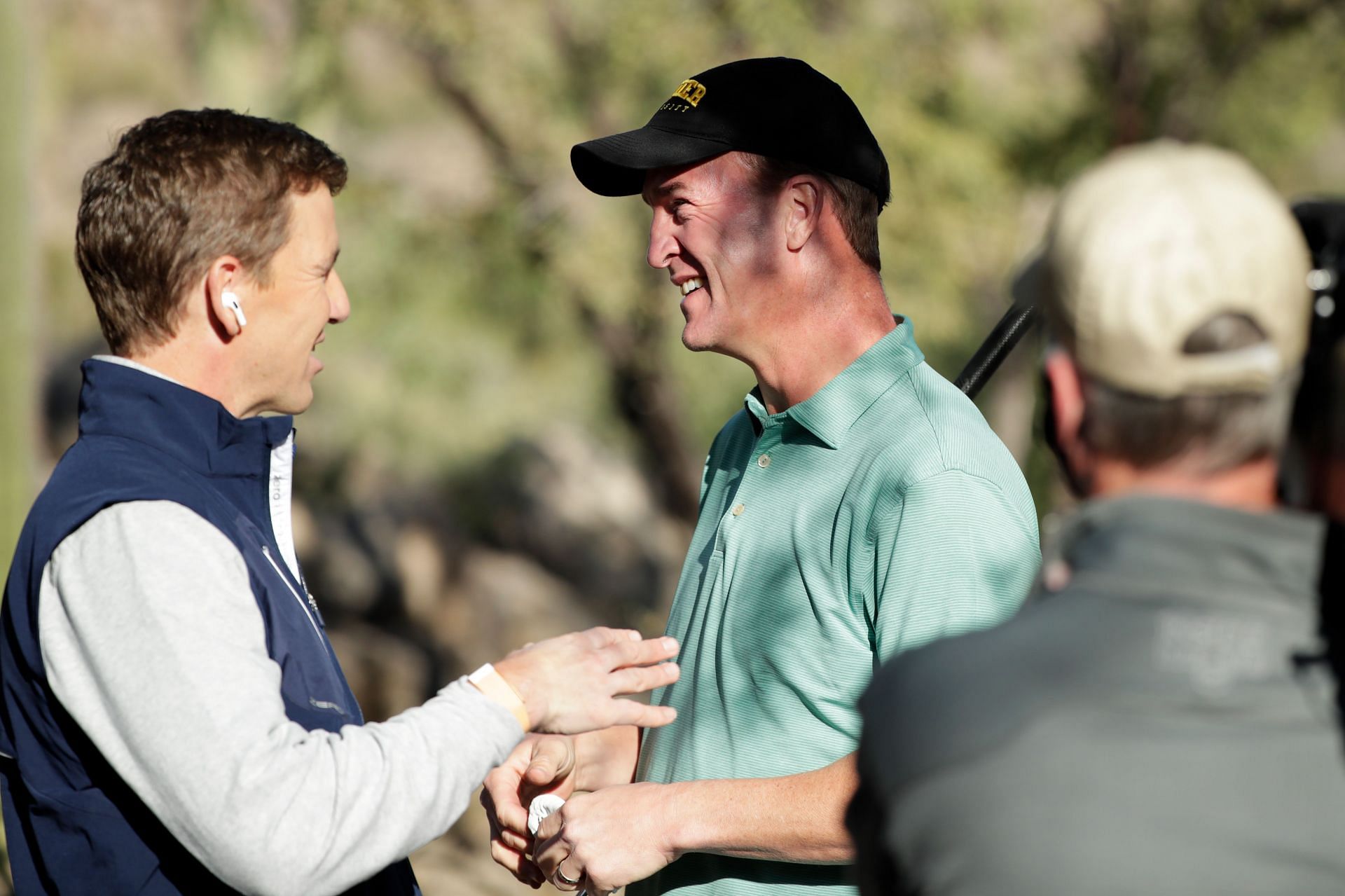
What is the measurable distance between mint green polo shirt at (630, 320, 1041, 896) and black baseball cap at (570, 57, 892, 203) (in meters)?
0.36

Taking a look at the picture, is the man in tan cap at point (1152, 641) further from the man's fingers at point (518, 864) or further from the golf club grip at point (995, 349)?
the golf club grip at point (995, 349)

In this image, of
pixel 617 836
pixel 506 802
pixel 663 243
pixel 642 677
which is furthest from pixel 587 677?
pixel 663 243

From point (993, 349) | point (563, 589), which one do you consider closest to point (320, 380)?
point (563, 589)

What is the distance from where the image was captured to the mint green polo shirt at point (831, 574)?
1895 mm

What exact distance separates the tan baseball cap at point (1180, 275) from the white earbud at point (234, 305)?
1.18 m

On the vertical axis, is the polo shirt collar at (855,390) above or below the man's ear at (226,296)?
below

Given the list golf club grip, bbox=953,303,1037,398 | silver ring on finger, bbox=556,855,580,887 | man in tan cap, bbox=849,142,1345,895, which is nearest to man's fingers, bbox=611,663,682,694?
silver ring on finger, bbox=556,855,580,887

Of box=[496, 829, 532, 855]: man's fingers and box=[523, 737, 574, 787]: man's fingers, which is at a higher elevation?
box=[523, 737, 574, 787]: man's fingers

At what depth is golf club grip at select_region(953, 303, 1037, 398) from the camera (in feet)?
8.73

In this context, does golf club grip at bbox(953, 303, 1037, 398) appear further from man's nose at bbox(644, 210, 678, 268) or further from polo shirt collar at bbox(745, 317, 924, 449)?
man's nose at bbox(644, 210, 678, 268)

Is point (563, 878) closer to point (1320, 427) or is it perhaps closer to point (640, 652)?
point (640, 652)

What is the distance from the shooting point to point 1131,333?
1186 mm

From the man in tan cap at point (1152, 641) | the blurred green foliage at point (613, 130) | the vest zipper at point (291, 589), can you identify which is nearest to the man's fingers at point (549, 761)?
the vest zipper at point (291, 589)

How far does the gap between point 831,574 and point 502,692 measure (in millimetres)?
542
